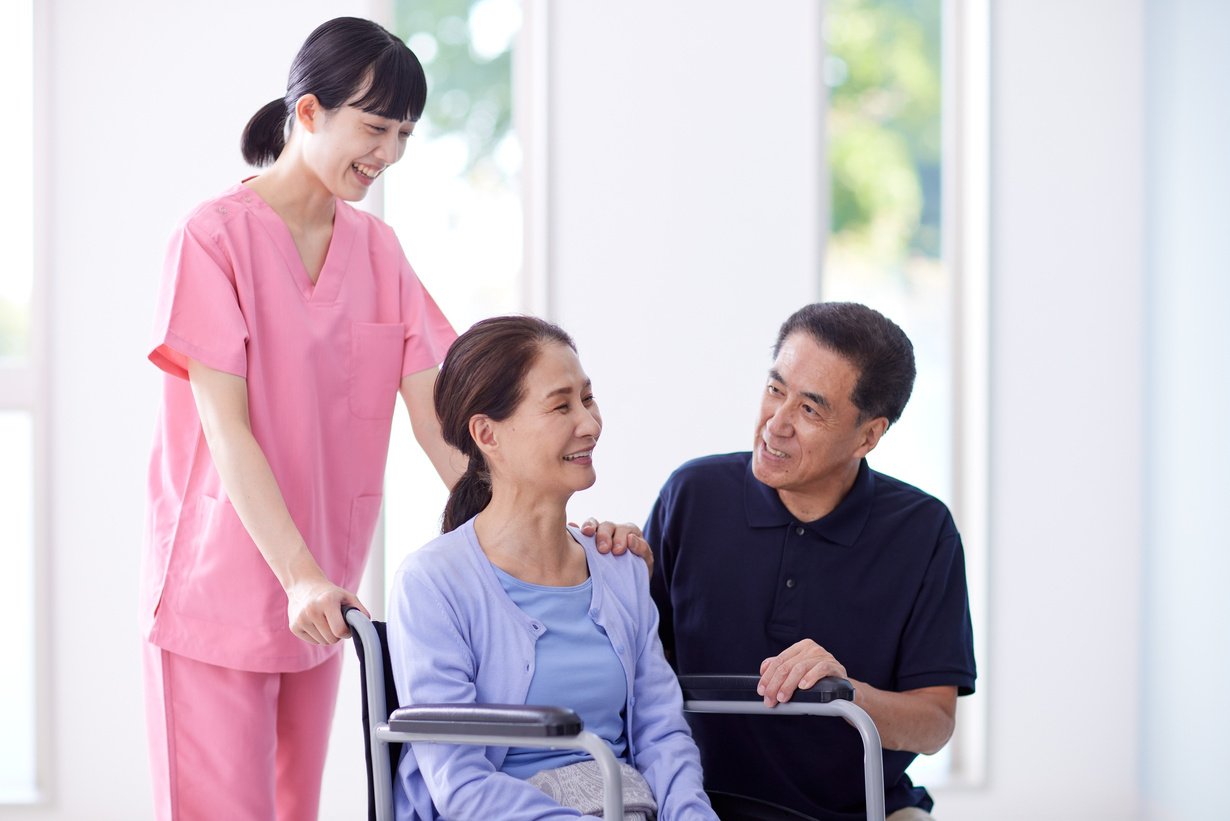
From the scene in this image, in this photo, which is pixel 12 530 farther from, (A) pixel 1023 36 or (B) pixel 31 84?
(A) pixel 1023 36

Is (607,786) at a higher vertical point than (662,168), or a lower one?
lower

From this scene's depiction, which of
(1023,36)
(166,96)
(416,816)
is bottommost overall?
(416,816)

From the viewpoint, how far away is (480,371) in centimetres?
152

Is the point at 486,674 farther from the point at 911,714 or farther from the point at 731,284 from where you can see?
the point at 731,284

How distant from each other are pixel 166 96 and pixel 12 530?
1.09m

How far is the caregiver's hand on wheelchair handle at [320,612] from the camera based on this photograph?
139 cm

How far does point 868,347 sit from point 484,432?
55 centimetres

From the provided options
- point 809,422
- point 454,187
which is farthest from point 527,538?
point 454,187

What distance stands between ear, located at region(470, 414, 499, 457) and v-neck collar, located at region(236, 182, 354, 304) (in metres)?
0.33

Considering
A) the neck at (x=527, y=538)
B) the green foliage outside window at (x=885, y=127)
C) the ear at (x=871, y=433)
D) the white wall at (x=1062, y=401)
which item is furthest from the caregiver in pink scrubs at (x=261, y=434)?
the green foliage outside window at (x=885, y=127)

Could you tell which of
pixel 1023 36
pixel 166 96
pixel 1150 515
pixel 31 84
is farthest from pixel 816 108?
pixel 31 84

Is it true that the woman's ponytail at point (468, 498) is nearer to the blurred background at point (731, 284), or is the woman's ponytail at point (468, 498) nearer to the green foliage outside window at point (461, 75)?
the blurred background at point (731, 284)

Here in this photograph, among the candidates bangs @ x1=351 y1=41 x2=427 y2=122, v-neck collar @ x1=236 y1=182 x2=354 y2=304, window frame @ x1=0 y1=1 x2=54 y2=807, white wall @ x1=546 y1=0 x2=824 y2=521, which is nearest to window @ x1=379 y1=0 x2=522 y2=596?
white wall @ x1=546 y1=0 x2=824 y2=521

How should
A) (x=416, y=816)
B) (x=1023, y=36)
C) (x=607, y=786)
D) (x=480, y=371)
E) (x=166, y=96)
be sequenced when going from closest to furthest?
1. (x=607, y=786)
2. (x=416, y=816)
3. (x=480, y=371)
4. (x=166, y=96)
5. (x=1023, y=36)
